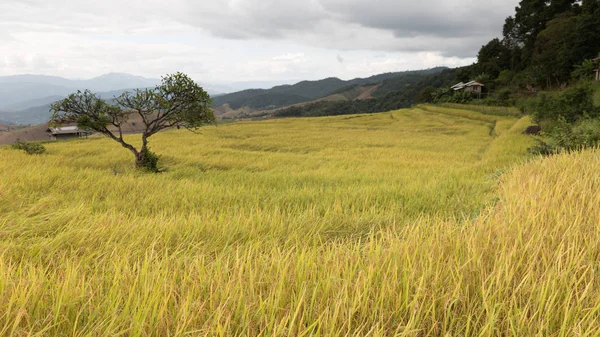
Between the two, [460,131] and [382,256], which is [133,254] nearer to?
[382,256]

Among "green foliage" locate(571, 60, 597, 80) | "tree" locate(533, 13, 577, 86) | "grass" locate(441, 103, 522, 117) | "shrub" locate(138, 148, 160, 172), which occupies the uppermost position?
"tree" locate(533, 13, 577, 86)

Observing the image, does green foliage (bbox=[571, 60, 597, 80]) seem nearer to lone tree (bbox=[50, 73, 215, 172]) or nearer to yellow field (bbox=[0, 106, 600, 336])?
yellow field (bbox=[0, 106, 600, 336])

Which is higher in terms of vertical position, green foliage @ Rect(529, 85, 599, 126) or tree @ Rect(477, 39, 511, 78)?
tree @ Rect(477, 39, 511, 78)

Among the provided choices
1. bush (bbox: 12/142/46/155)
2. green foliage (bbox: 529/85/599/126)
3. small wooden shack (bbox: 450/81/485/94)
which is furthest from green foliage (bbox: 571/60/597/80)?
bush (bbox: 12/142/46/155)

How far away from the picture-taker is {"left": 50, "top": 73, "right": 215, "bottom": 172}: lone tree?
42.6 feet

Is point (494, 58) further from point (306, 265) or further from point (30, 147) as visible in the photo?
point (306, 265)

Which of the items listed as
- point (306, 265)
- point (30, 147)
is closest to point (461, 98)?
point (30, 147)

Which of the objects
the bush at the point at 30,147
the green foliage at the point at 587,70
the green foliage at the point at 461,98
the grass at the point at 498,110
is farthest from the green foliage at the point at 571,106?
the green foliage at the point at 461,98

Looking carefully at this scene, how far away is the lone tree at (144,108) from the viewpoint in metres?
13.0

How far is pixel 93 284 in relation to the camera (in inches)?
71.4

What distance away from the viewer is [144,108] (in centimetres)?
1389

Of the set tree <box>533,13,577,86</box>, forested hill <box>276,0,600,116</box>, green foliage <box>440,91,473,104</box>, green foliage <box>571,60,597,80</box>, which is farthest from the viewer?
green foliage <box>440,91,473,104</box>

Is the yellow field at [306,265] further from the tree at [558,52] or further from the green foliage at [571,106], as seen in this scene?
the tree at [558,52]

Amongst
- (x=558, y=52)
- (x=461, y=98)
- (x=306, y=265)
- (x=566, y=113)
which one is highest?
(x=558, y=52)
